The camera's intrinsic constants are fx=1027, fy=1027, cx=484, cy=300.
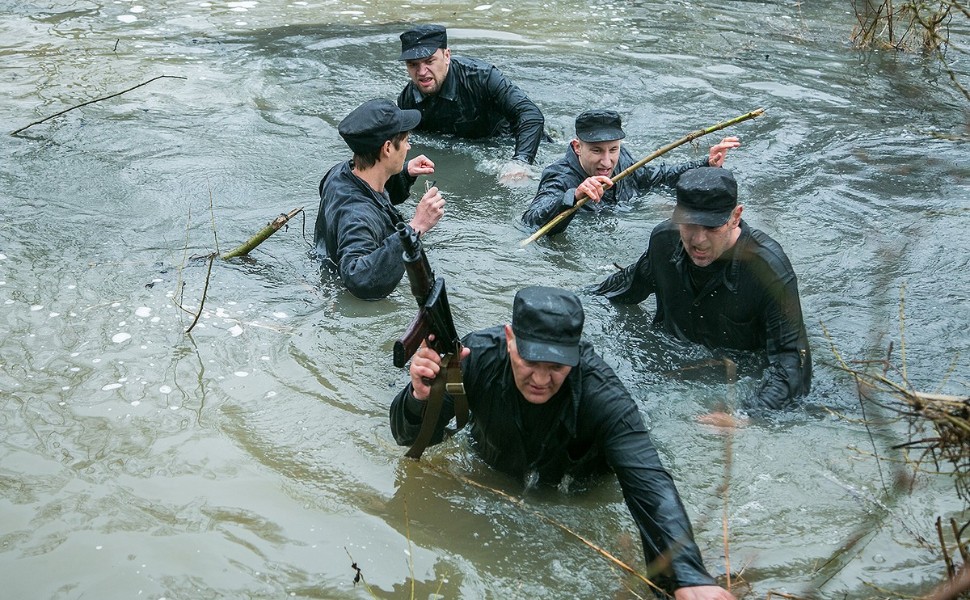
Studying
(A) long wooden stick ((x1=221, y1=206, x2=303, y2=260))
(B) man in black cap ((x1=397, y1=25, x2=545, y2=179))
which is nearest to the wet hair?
(A) long wooden stick ((x1=221, y1=206, x2=303, y2=260))

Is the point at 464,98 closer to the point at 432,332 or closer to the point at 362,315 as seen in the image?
the point at 362,315

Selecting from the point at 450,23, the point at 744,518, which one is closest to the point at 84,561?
the point at 744,518

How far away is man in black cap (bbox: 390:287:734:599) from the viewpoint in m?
4.30

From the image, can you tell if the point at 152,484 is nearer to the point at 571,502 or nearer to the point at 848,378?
the point at 571,502

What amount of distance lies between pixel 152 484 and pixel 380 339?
2052mm

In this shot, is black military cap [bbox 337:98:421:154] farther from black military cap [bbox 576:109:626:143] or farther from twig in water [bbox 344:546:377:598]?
twig in water [bbox 344:546:377:598]

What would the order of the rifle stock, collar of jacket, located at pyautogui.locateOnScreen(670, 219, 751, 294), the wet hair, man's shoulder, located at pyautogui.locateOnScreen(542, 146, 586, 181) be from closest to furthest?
1. the rifle stock
2. collar of jacket, located at pyautogui.locateOnScreen(670, 219, 751, 294)
3. the wet hair
4. man's shoulder, located at pyautogui.locateOnScreen(542, 146, 586, 181)

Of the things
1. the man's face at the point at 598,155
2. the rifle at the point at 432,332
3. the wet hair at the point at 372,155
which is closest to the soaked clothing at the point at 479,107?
the man's face at the point at 598,155

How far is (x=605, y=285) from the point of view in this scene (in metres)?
6.89

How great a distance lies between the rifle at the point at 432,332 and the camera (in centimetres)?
429

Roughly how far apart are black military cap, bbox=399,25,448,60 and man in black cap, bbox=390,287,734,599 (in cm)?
534

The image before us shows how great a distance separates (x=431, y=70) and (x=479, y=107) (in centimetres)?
65

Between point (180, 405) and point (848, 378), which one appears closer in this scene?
point (180, 405)

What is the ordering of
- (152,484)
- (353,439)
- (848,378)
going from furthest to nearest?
(848,378) → (353,439) → (152,484)
